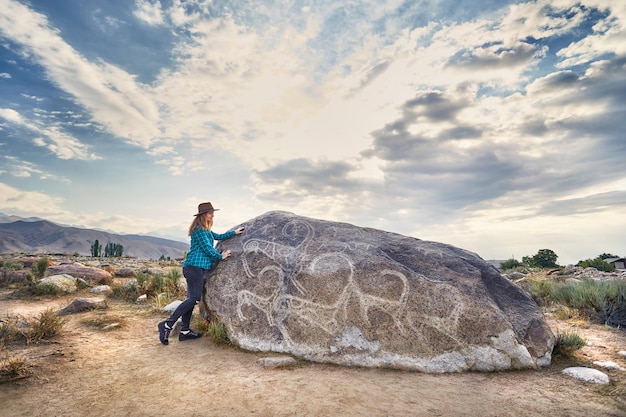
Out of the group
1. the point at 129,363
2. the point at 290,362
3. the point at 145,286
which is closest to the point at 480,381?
the point at 290,362

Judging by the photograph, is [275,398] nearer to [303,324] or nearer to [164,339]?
[303,324]

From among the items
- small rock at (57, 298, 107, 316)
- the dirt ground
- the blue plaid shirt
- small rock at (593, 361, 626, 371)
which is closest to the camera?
the dirt ground

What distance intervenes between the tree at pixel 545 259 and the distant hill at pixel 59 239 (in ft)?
274

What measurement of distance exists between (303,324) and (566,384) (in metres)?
3.67

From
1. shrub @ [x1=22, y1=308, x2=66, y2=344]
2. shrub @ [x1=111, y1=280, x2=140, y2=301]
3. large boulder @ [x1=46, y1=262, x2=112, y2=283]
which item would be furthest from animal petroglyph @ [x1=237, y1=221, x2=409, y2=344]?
large boulder @ [x1=46, y1=262, x2=112, y2=283]

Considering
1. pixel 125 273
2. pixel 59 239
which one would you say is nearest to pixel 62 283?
pixel 125 273

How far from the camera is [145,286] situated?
11.1 meters

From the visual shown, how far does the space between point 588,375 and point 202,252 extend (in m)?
6.19

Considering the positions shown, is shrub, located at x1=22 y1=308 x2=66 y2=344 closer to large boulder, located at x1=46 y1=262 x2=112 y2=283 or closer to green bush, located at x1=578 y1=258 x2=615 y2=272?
large boulder, located at x1=46 y1=262 x2=112 y2=283

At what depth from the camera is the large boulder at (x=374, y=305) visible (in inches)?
215

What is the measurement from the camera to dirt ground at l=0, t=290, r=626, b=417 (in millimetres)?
4043

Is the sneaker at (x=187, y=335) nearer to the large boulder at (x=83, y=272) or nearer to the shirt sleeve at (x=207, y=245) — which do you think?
the shirt sleeve at (x=207, y=245)

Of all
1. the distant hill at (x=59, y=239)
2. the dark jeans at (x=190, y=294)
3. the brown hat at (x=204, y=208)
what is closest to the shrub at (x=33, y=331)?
the dark jeans at (x=190, y=294)

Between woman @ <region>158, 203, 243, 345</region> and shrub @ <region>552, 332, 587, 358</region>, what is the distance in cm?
578
